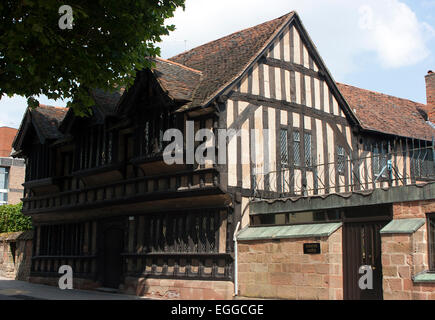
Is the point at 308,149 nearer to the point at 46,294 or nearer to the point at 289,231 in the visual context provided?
the point at 289,231

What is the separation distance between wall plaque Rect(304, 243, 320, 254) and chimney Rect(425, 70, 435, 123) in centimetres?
1426

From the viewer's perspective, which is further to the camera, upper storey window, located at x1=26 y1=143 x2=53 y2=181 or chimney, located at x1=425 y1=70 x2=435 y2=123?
chimney, located at x1=425 y1=70 x2=435 y2=123

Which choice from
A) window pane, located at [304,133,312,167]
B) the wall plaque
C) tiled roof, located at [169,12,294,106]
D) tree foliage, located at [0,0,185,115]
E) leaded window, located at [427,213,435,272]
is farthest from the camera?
window pane, located at [304,133,312,167]

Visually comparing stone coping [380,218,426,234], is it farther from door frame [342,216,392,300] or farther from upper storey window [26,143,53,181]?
upper storey window [26,143,53,181]

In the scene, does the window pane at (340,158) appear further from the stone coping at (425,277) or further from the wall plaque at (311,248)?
the stone coping at (425,277)

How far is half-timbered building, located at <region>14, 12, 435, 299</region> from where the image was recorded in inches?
626

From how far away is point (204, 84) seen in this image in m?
18.2

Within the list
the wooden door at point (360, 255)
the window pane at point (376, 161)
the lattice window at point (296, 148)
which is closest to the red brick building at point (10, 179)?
the window pane at point (376, 161)

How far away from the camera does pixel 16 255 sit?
27.5 meters

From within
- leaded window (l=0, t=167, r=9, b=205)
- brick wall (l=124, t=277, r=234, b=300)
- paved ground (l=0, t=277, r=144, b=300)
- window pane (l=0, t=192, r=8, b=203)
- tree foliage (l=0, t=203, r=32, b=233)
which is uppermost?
leaded window (l=0, t=167, r=9, b=205)

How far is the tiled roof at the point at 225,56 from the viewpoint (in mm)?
17438

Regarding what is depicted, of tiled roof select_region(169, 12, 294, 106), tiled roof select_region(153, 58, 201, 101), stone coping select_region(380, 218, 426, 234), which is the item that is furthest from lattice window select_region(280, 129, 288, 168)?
stone coping select_region(380, 218, 426, 234)

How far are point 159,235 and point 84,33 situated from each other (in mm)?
7940

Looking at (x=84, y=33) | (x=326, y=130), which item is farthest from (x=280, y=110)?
(x=84, y=33)
